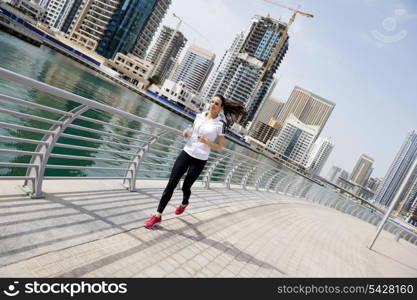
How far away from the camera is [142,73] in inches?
4579

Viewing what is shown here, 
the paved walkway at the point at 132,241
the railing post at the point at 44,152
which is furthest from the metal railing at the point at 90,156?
the paved walkway at the point at 132,241

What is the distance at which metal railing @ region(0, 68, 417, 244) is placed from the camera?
10.7 ft

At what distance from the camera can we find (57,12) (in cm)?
17688

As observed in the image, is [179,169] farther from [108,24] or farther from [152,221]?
[108,24]

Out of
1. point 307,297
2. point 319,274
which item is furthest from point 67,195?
point 319,274

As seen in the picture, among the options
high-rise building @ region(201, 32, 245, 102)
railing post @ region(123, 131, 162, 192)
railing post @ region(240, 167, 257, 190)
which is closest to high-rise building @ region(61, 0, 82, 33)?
high-rise building @ region(201, 32, 245, 102)

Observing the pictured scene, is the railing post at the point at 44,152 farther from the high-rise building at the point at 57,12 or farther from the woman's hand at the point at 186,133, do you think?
the high-rise building at the point at 57,12

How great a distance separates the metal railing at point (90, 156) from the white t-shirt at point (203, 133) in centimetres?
58

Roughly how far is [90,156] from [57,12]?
202 meters

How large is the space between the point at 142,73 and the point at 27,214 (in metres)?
120

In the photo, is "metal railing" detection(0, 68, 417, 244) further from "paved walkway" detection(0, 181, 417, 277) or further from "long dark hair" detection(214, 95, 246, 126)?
"long dark hair" detection(214, 95, 246, 126)

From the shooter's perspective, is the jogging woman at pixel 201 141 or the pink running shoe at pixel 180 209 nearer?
the jogging woman at pixel 201 141

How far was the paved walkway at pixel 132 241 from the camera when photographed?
2660mm

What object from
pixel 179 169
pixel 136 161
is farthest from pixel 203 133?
pixel 136 161
